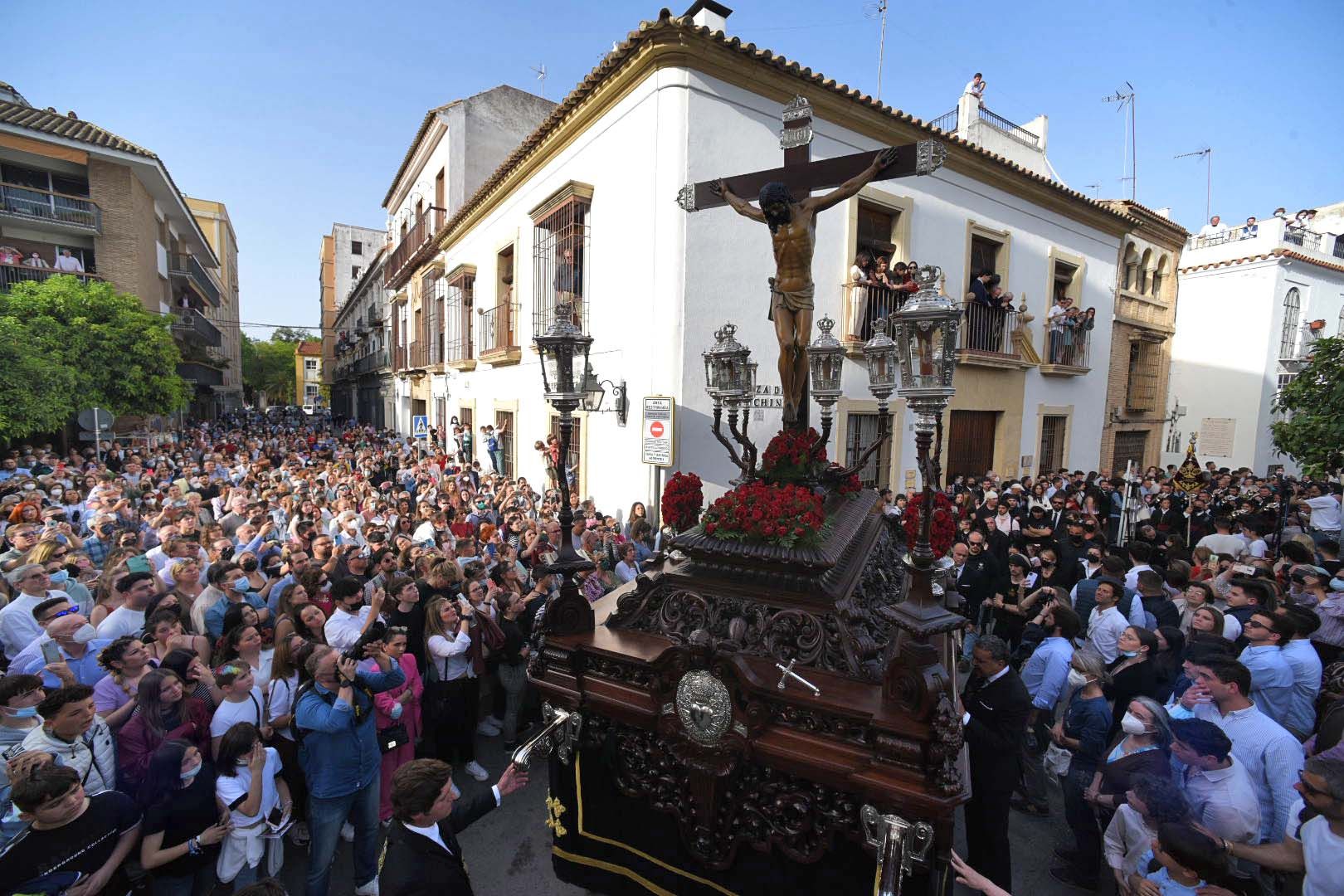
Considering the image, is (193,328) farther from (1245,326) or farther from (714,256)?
(1245,326)

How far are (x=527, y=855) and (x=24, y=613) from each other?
3.56 m

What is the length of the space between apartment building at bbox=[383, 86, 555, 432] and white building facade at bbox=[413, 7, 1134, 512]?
270 centimetres

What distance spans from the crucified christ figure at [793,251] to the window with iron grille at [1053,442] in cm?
1254

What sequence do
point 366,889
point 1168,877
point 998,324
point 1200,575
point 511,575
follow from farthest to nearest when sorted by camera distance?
point 998,324
point 1200,575
point 511,575
point 366,889
point 1168,877

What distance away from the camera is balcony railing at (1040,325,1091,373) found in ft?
45.8

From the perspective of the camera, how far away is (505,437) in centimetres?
1451

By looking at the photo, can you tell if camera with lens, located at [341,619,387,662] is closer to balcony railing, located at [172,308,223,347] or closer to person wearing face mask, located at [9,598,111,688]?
person wearing face mask, located at [9,598,111,688]

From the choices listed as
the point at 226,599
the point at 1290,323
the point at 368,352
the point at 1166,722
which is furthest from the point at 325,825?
the point at 368,352

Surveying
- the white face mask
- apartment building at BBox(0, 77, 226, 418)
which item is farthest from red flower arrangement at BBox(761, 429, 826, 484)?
apartment building at BBox(0, 77, 226, 418)

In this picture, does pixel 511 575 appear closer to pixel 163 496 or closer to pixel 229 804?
pixel 229 804

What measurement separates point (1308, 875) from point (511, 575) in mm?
4949

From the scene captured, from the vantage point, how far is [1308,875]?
235 cm

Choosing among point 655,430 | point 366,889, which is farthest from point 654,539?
point 366,889

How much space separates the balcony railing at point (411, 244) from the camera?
63.2 ft
